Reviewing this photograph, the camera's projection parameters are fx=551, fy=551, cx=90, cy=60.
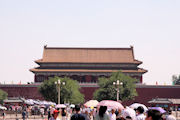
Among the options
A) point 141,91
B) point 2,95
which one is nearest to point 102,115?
point 2,95

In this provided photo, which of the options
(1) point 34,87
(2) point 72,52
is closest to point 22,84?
(1) point 34,87

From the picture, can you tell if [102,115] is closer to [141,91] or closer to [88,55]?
[141,91]

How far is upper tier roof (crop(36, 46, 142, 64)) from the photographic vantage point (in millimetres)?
94062

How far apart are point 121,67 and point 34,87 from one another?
1595 cm

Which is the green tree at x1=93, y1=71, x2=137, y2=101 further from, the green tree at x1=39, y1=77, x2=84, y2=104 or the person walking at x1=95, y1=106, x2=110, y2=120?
the person walking at x1=95, y1=106, x2=110, y2=120

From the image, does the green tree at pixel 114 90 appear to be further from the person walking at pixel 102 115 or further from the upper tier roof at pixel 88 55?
the person walking at pixel 102 115

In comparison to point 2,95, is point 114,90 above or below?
above

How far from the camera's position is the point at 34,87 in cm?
8594

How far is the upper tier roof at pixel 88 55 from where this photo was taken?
94.1 m

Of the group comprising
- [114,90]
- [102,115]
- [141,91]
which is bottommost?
[102,115]

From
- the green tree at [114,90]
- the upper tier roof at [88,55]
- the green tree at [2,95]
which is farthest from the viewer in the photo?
the upper tier roof at [88,55]

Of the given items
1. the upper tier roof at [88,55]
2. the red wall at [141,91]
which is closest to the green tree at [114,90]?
the red wall at [141,91]

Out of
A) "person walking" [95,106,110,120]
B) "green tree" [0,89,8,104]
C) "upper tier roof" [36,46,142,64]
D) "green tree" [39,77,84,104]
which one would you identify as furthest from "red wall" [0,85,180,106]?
"person walking" [95,106,110,120]

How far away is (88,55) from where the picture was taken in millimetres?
96375
